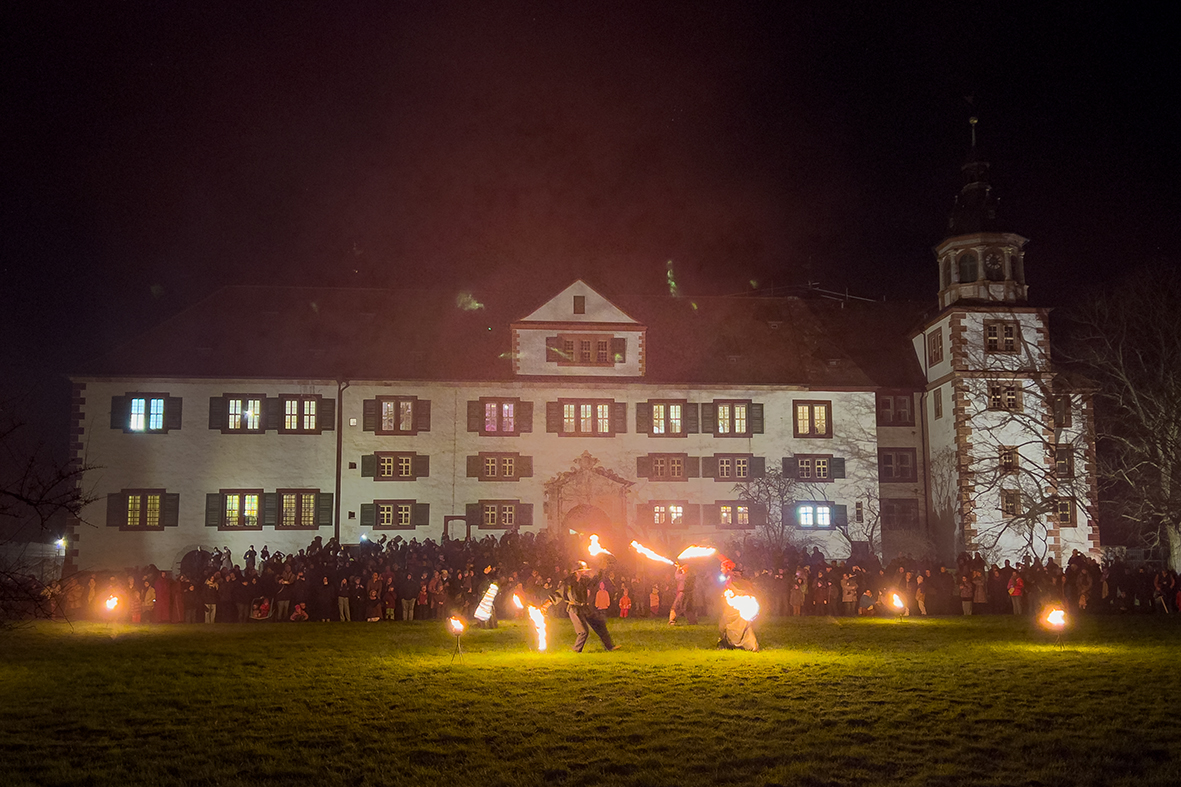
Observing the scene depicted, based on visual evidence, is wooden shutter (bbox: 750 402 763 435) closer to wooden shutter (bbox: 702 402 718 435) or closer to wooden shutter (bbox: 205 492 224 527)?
wooden shutter (bbox: 702 402 718 435)

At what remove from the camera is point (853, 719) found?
11422mm

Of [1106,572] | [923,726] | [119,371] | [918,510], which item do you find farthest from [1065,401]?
[119,371]

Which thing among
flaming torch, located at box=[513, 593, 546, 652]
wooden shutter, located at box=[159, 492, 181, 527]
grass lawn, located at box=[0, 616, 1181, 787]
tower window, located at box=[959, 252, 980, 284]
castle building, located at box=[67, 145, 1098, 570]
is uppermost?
tower window, located at box=[959, 252, 980, 284]

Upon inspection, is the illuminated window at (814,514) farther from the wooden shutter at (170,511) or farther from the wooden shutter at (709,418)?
the wooden shutter at (170,511)

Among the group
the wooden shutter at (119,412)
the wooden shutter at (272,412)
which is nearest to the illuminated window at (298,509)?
the wooden shutter at (272,412)

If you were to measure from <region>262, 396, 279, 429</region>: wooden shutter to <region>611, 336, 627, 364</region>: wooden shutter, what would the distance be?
1254cm

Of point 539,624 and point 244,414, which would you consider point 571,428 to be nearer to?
point 244,414

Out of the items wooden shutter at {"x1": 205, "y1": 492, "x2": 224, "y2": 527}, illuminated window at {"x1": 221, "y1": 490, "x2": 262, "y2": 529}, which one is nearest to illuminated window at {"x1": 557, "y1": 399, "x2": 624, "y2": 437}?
illuminated window at {"x1": 221, "y1": 490, "x2": 262, "y2": 529}

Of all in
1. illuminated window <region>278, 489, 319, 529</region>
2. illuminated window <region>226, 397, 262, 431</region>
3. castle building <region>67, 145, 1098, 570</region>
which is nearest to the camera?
illuminated window <region>278, 489, 319, 529</region>

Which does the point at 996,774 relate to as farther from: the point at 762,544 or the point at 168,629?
the point at 762,544

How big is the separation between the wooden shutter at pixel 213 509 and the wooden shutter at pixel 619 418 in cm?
1510

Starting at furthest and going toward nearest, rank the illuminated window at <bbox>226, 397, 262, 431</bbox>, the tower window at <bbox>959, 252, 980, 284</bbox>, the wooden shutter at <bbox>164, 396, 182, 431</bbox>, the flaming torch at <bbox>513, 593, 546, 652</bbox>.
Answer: the tower window at <bbox>959, 252, 980, 284</bbox>
the illuminated window at <bbox>226, 397, 262, 431</bbox>
the wooden shutter at <bbox>164, 396, 182, 431</bbox>
the flaming torch at <bbox>513, 593, 546, 652</bbox>

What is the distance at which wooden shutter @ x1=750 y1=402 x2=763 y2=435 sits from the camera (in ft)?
135

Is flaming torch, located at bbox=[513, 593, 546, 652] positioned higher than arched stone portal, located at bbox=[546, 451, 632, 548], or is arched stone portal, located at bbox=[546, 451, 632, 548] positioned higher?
arched stone portal, located at bbox=[546, 451, 632, 548]
